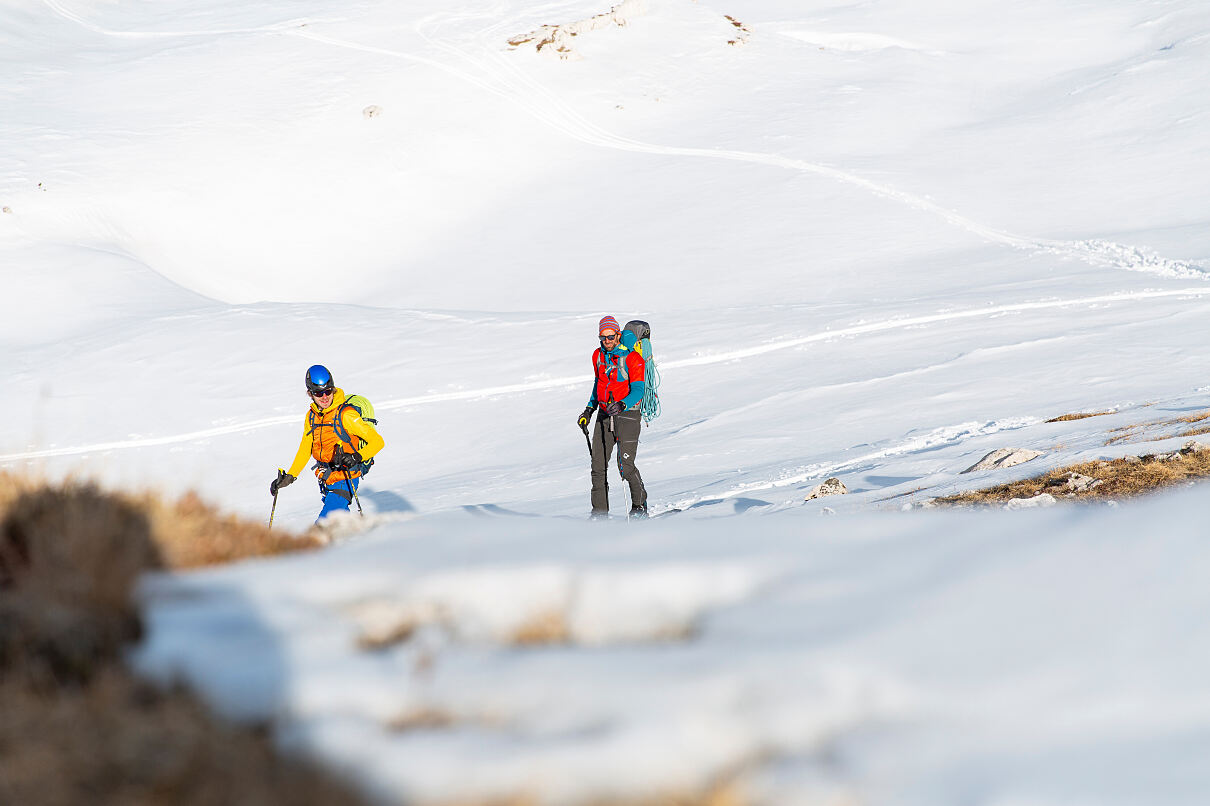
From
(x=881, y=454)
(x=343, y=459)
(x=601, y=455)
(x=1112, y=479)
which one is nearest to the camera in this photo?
(x=343, y=459)

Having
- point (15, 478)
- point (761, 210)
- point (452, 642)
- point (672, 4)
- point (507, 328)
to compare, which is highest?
point (672, 4)

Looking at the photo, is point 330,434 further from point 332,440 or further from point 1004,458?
point 1004,458

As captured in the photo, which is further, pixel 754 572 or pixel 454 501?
pixel 454 501

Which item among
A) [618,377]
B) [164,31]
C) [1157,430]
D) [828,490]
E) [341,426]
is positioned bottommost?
[828,490]

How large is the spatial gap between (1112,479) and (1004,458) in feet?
7.13

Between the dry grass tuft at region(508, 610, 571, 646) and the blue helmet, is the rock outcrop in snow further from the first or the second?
the dry grass tuft at region(508, 610, 571, 646)

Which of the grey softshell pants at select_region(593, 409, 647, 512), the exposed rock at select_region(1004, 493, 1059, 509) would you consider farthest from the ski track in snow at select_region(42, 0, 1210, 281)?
the grey softshell pants at select_region(593, 409, 647, 512)

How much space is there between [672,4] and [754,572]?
52.2 meters

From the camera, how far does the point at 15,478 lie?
12.8 ft

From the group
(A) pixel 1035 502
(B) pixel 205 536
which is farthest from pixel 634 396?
(B) pixel 205 536

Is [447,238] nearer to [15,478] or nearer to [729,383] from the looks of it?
[729,383]

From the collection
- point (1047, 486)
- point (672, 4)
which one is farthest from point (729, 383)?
point (672, 4)

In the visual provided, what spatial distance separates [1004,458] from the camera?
1009cm

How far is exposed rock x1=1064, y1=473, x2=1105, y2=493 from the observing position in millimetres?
7910
